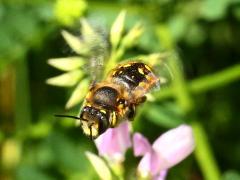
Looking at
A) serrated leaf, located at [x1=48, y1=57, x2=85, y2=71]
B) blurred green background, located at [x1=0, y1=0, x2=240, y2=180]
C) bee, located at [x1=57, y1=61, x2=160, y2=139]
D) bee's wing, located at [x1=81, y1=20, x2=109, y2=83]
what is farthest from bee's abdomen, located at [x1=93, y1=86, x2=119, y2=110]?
blurred green background, located at [x1=0, y1=0, x2=240, y2=180]

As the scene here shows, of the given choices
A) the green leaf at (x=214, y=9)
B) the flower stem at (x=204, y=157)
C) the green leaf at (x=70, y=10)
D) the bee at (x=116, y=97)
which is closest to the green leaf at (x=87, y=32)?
the bee at (x=116, y=97)

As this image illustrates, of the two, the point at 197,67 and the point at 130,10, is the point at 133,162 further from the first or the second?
the point at 197,67

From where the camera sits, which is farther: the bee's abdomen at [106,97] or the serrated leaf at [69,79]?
the serrated leaf at [69,79]

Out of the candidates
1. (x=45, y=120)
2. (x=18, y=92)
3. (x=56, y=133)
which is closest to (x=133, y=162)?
(x=56, y=133)

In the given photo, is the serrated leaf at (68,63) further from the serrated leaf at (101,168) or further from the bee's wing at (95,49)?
the serrated leaf at (101,168)

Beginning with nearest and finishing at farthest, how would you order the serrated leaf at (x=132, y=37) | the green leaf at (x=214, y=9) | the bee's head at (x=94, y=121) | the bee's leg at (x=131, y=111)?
the bee's head at (x=94, y=121), the bee's leg at (x=131, y=111), the serrated leaf at (x=132, y=37), the green leaf at (x=214, y=9)

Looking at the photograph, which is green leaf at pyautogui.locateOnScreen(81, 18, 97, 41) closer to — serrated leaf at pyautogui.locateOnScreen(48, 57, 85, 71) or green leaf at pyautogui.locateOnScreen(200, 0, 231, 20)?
serrated leaf at pyautogui.locateOnScreen(48, 57, 85, 71)

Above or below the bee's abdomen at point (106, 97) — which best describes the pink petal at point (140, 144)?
below

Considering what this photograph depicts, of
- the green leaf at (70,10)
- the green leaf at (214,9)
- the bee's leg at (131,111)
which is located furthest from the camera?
the green leaf at (214,9)
